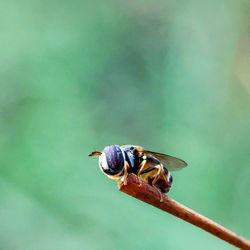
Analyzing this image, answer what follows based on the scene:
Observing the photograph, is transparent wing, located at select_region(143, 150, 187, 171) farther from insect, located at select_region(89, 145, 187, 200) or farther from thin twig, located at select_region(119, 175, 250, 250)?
thin twig, located at select_region(119, 175, 250, 250)

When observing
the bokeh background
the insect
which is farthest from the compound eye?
the bokeh background

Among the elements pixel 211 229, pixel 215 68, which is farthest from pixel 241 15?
pixel 211 229

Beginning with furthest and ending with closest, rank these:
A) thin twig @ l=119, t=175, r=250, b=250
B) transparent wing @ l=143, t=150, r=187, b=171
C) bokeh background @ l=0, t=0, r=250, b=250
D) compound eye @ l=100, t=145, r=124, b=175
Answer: bokeh background @ l=0, t=0, r=250, b=250 → transparent wing @ l=143, t=150, r=187, b=171 → compound eye @ l=100, t=145, r=124, b=175 → thin twig @ l=119, t=175, r=250, b=250

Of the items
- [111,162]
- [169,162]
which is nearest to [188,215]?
[111,162]

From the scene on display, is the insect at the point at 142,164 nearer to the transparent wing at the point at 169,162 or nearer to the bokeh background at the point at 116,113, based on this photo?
the transparent wing at the point at 169,162

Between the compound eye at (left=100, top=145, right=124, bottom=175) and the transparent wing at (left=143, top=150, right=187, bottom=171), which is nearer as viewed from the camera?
the compound eye at (left=100, top=145, right=124, bottom=175)

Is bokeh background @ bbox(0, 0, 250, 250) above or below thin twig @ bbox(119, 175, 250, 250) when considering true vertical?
above

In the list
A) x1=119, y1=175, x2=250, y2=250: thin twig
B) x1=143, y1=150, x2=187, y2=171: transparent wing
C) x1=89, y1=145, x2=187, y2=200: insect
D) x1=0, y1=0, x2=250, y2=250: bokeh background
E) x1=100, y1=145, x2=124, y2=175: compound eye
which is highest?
x1=0, y1=0, x2=250, y2=250: bokeh background

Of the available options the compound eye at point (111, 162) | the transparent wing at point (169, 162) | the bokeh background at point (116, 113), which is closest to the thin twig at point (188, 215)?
the compound eye at point (111, 162)
